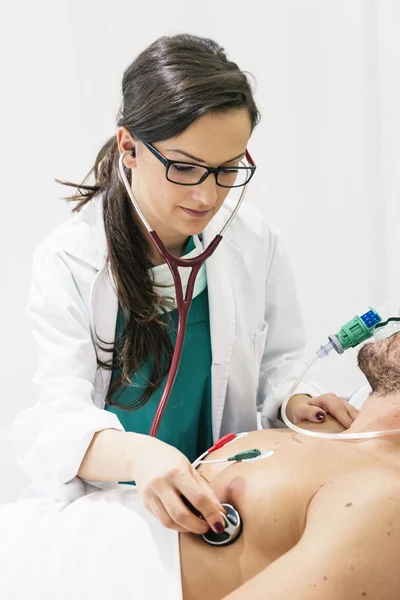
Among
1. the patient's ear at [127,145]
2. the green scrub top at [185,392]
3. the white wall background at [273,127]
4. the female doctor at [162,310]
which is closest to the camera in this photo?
the female doctor at [162,310]

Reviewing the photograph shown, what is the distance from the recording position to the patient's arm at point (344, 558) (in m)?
1.16

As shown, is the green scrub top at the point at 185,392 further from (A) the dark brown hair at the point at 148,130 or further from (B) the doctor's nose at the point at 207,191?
(B) the doctor's nose at the point at 207,191

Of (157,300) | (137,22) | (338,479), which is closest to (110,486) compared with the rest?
(157,300)

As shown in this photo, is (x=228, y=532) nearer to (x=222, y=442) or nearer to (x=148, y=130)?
(x=222, y=442)

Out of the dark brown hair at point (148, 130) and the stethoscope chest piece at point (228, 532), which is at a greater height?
the dark brown hair at point (148, 130)

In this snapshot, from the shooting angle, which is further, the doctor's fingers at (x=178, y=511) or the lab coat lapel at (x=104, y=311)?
the lab coat lapel at (x=104, y=311)

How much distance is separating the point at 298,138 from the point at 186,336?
120cm

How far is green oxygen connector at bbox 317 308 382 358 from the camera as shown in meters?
1.66

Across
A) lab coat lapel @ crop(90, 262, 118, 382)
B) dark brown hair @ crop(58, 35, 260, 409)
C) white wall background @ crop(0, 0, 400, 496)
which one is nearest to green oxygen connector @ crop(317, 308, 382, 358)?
dark brown hair @ crop(58, 35, 260, 409)

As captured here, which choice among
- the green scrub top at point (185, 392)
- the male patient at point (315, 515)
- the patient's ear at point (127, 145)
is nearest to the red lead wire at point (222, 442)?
the male patient at point (315, 515)

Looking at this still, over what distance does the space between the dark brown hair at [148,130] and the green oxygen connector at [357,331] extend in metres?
0.36

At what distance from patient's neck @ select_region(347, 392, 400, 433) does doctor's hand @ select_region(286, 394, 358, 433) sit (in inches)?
3.3

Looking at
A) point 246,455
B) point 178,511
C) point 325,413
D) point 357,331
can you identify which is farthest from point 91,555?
point 357,331

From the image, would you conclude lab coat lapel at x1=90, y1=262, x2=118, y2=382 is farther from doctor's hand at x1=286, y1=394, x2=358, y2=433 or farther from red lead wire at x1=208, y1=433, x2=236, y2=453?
doctor's hand at x1=286, y1=394, x2=358, y2=433
